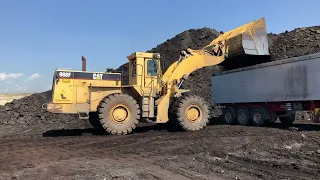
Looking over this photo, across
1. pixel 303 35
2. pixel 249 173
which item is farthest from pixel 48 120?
pixel 303 35

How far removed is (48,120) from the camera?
65.0 ft

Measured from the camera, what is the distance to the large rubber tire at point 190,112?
13.5 meters

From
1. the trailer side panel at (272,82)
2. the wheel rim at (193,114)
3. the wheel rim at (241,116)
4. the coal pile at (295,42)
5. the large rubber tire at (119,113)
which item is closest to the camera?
the large rubber tire at (119,113)

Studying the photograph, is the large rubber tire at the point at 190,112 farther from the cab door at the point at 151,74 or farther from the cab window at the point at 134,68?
the cab window at the point at 134,68

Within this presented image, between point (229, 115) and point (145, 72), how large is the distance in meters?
6.49

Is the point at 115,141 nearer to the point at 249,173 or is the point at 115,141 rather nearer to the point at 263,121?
the point at 249,173

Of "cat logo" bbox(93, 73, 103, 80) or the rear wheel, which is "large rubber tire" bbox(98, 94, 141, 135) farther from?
the rear wheel

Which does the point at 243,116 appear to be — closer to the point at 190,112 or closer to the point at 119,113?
the point at 190,112

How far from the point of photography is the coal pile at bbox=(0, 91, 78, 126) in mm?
19375

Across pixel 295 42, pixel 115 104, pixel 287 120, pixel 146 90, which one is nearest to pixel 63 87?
pixel 115 104

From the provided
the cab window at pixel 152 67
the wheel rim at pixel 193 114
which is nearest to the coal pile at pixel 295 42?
the wheel rim at pixel 193 114

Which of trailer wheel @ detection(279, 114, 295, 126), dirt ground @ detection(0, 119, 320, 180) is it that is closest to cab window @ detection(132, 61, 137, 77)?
dirt ground @ detection(0, 119, 320, 180)

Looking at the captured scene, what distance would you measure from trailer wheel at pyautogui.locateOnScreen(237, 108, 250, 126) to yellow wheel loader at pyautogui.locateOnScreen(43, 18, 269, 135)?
351 centimetres

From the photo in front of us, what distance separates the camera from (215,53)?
15047mm
